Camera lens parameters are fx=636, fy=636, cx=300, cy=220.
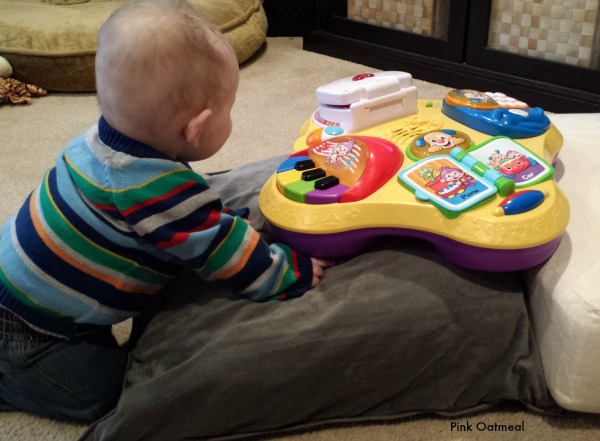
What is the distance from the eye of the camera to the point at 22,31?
6.47 feet

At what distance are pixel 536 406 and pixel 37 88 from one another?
173 centimetres

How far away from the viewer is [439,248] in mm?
875

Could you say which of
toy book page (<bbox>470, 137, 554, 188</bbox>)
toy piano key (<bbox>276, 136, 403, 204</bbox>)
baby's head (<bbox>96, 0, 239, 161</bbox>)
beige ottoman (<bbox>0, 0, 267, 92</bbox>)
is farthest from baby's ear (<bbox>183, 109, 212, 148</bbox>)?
beige ottoman (<bbox>0, 0, 267, 92</bbox>)

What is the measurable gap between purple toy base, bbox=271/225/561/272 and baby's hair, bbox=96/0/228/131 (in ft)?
0.85

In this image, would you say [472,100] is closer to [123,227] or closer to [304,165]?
[304,165]

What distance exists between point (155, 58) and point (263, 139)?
929mm

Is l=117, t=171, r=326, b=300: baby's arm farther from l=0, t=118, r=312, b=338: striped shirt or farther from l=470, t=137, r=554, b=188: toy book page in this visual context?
l=470, t=137, r=554, b=188: toy book page

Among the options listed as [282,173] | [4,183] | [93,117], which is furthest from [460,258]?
[93,117]

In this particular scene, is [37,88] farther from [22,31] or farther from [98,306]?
[98,306]

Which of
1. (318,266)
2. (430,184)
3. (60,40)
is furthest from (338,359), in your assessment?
(60,40)

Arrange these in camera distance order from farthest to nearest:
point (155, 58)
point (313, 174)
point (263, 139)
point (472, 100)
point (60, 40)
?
point (60, 40) → point (263, 139) → point (472, 100) → point (313, 174) → point (155, 58)

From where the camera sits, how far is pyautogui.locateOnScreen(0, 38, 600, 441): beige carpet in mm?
840

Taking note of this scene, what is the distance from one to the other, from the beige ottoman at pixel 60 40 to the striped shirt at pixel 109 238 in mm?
1184

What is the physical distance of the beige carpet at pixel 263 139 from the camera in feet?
2.76
